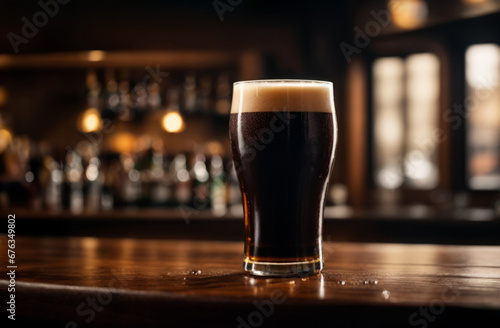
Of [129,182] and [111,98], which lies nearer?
[129,182]

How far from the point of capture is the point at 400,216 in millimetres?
3146

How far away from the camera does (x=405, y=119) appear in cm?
572

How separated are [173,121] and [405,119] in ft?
7.92

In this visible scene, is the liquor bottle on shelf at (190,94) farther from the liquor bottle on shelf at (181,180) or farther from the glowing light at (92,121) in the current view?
the glowing light at (92,121)

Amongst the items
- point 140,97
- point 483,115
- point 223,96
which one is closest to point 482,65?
point 483,115

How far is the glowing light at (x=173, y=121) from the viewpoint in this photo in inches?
179

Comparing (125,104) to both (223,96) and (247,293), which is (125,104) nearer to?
Result: (223,96)

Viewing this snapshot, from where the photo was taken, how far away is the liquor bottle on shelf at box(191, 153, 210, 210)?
13.3 ft

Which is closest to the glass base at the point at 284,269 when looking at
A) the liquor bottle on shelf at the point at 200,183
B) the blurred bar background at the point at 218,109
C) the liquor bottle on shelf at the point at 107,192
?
the blurred bar background at the point at 218,109

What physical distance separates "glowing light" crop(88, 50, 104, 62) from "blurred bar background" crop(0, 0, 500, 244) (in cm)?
2

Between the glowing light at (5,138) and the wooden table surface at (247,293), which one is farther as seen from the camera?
the glowing light at (5,138)

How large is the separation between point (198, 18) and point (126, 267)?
3493 millimetres

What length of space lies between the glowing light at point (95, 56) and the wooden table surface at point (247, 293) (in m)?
3.56

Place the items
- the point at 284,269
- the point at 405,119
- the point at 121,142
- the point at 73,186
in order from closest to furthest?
the point at 284,269, the point at 73,186, the point at 121,142, the point at 405,119
